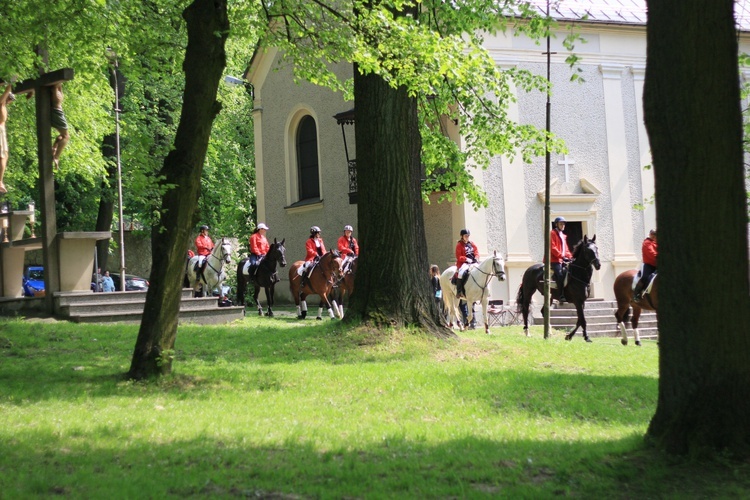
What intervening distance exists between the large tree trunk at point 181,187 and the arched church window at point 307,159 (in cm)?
2256

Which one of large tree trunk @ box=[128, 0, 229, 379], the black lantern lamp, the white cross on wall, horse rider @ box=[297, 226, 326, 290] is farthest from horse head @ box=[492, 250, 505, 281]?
large tree trunk @ box=[128, 0, 229, 379]

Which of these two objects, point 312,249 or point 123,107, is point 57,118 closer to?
point 312,249

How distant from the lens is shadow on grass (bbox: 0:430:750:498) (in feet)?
19.1

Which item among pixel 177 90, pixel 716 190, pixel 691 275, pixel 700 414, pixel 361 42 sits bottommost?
pixel 700 414

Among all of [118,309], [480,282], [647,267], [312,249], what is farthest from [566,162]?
[118,309]

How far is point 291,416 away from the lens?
873 cm

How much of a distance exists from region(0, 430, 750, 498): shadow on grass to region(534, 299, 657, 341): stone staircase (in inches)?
733

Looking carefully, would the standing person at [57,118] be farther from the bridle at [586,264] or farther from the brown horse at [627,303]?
the brown horse at [627,303]

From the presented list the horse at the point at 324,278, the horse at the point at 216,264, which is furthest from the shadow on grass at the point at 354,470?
the horse at the point at 216,264

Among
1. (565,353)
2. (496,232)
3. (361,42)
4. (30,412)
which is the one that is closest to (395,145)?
(361,42)

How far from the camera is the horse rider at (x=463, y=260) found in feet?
71.8

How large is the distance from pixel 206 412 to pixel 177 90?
91.2 feet

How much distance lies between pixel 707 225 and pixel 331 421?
4.22m

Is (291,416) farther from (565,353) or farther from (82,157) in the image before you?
(82,157)
